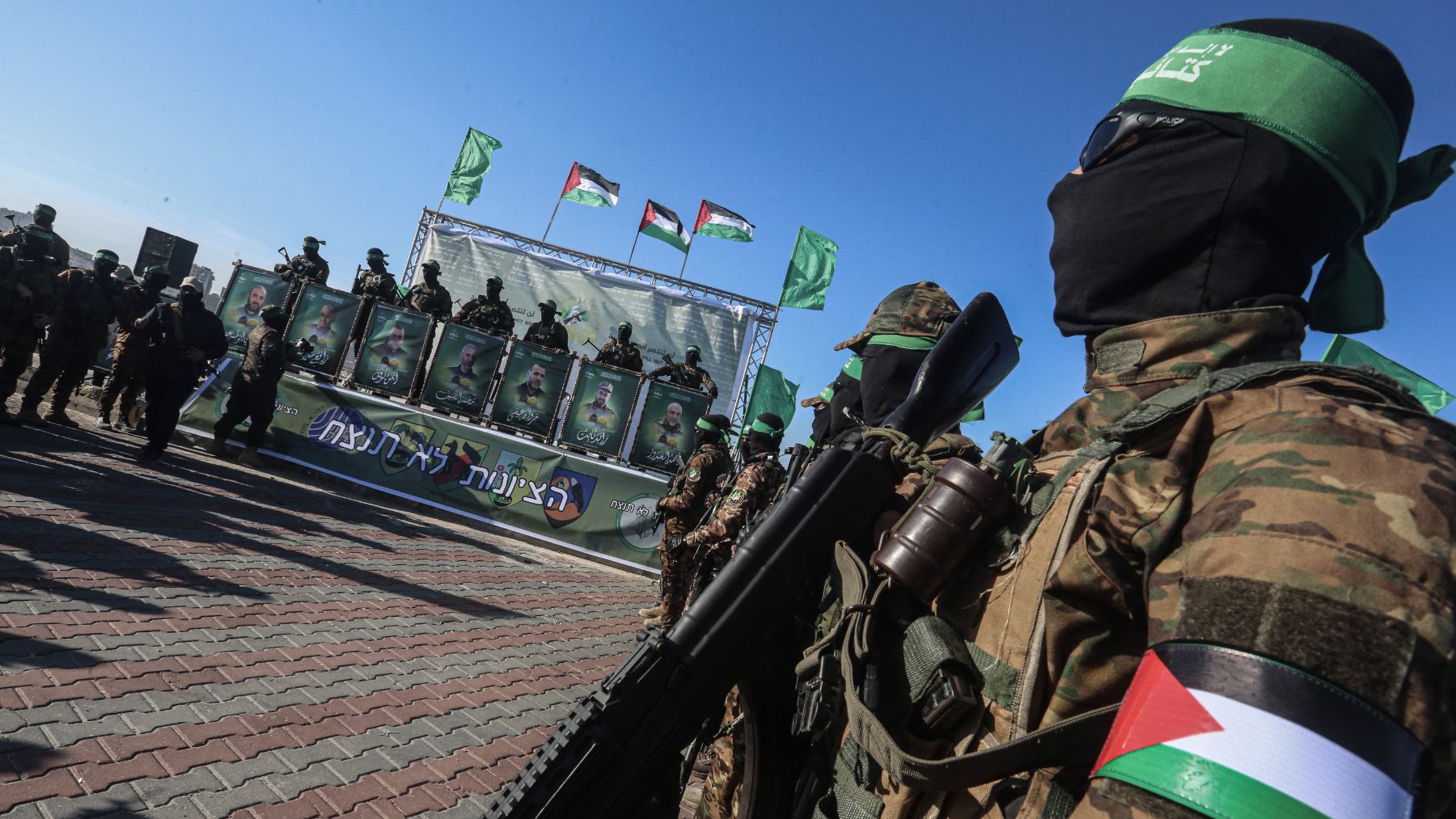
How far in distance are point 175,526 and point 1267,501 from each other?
7.61 m

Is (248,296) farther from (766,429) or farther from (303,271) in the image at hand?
(766,429)

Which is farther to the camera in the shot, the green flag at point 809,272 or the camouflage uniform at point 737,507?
the green flag at point 809,272

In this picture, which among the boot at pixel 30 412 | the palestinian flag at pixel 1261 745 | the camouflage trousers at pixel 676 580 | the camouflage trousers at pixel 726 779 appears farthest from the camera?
the boot at pixel 30 412

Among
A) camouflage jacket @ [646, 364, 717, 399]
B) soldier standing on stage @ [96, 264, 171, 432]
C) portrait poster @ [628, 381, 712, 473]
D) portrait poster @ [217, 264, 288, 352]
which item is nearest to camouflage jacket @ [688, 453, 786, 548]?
portrait poster @ [628, 381, 712, 473]

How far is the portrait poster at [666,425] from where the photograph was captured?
1159 centimetres

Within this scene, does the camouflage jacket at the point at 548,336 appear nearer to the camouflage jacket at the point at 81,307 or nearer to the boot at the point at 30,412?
the camouflage jacket at the point at 81,307

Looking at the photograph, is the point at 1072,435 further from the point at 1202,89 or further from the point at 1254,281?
the point at 1202,89

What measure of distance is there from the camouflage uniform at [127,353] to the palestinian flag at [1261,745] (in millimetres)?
12107

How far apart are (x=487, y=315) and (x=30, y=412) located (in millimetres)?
6220

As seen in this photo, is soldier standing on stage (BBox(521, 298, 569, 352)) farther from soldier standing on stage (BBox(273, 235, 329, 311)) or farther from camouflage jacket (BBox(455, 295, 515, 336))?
soldier standing on stage (BBox(273, 235, 329, 311))

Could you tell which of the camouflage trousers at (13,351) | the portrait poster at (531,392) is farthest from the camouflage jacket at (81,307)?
the portrait poster at (531,392)

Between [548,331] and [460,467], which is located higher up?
[548,331]

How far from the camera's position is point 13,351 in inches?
332

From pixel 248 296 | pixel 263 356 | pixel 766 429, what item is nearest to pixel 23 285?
pixel 263 356
